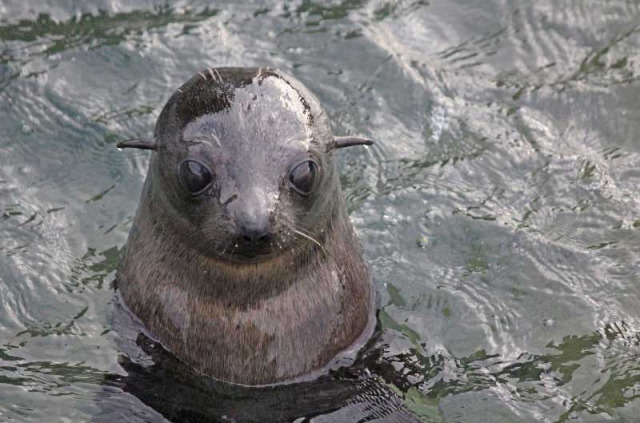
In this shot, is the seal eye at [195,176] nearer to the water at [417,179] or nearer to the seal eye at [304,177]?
the seal eye at [304,177]

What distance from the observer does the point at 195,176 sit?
18.9 feet

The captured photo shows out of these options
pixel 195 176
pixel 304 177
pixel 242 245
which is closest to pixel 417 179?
pixel 304 177

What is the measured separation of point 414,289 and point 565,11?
3766 millimetres

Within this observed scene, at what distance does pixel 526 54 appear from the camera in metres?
9.74

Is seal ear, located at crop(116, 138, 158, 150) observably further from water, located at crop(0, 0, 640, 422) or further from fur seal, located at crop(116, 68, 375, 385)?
water, located at crop(0, 0, 640, 422)

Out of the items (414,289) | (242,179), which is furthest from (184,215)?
(414,289)

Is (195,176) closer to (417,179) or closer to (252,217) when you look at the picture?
(252,217)

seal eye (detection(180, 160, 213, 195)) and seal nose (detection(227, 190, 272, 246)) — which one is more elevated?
seal eye (detection(180, 160, 213, 195))

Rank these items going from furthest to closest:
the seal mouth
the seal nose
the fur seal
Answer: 1. the fur seal
2. the seal mouth
3. the seal nose

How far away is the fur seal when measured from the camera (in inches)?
226

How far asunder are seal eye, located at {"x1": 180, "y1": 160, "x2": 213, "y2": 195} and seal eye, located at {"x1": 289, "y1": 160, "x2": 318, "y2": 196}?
41 cm

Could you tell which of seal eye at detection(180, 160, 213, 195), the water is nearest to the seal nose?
seal eye at detection(180, 160, 213, 195)

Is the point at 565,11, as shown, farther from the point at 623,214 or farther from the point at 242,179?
the point at 242,179

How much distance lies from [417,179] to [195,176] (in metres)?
2.91
